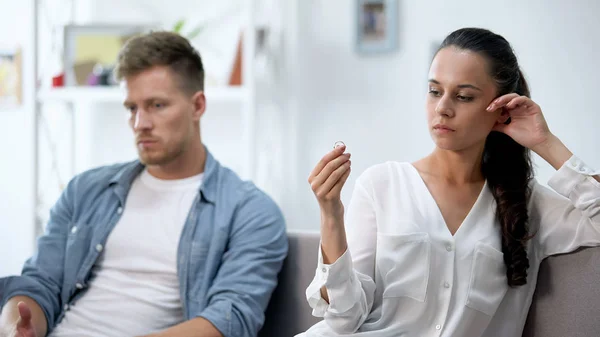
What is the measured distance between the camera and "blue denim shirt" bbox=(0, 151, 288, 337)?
1826 millimetres

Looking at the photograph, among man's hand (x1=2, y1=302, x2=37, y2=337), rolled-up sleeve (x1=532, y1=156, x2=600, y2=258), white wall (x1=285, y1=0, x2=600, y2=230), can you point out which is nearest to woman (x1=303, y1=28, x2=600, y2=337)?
rolled-up sleeve (x1=532, y1=156, x2=600, y2=258)

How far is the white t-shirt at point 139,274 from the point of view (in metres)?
1.90

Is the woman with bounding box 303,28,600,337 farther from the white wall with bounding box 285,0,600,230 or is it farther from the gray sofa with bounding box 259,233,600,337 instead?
the white wall with bounding box 285,0,600,230

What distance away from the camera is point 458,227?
165 cm

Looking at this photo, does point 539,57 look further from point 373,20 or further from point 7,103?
point 7,103

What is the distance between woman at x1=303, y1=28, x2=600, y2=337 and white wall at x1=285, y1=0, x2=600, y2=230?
56.5 inches

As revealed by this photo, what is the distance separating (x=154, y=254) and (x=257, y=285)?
300mm

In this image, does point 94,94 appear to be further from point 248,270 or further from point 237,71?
point 248,270

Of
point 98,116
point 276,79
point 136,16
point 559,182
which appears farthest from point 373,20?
point 559,182

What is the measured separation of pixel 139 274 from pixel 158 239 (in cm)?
10

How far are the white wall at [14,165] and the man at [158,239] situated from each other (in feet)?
5.26

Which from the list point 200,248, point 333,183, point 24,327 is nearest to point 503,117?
point 333,183

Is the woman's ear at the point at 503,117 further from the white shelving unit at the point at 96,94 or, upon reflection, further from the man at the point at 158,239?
the white shelving unit at the point at 96,94

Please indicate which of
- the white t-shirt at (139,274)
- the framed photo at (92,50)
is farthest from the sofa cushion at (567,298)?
the framed photo at (92,50)
